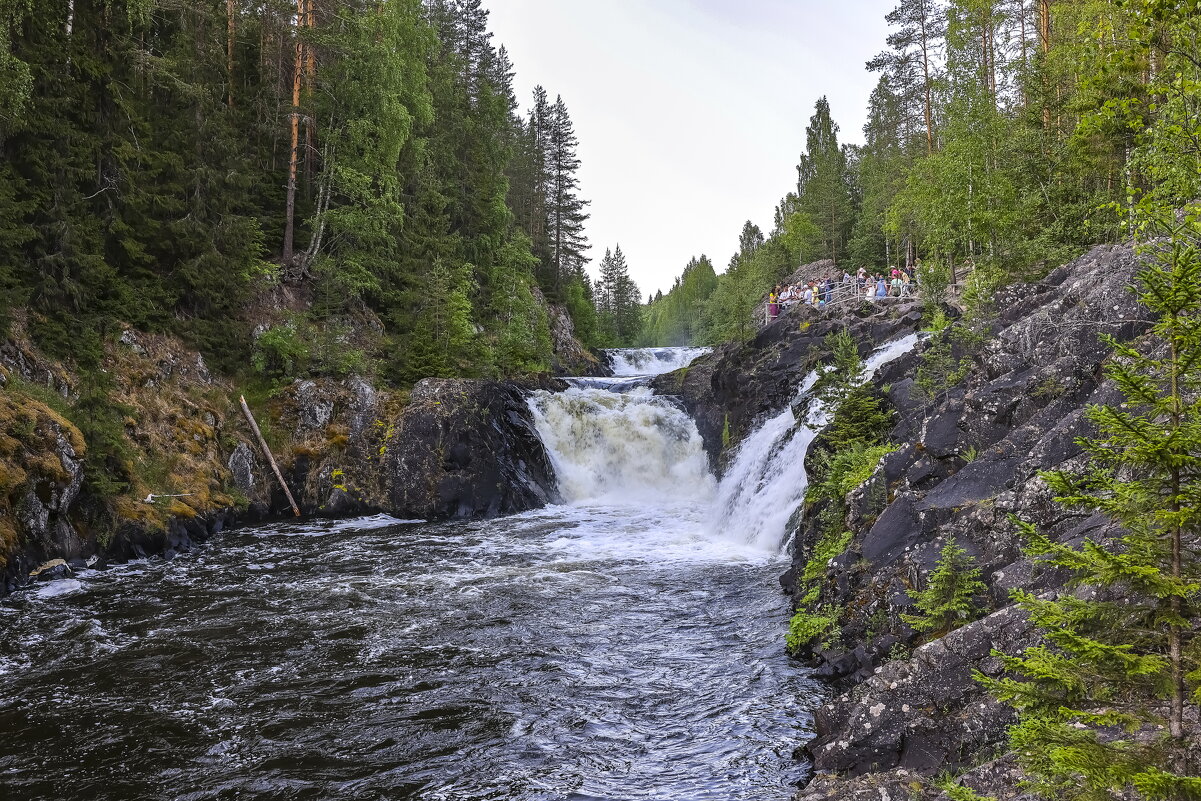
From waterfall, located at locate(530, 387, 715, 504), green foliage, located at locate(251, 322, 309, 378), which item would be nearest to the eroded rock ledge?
waterfall, located at locate(530, 387, 715, 504)

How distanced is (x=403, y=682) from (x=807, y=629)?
5677 mm

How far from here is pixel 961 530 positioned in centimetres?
832

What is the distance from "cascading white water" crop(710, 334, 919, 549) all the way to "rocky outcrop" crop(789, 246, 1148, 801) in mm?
2997

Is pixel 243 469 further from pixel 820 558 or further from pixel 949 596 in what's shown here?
pixel 949 596

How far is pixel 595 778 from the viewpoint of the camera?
6.95 m

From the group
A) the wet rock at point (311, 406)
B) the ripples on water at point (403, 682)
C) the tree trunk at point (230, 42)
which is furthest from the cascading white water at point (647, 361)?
the ripples on water at point (403, 682)

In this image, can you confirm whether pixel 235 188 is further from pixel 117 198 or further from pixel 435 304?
pixel 435 304

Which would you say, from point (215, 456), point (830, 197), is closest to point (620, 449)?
point (215, 456)

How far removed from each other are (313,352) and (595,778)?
2043 centimetres

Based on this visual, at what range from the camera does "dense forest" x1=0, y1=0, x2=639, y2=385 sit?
16828mm

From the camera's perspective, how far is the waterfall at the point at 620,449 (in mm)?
25719

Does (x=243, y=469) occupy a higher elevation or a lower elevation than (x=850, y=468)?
higher

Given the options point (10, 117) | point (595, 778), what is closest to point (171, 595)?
point (595, 778)

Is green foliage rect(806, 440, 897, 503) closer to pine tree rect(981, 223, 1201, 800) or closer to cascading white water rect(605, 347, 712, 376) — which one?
pine tree rect(981, 223, 1201, 800)
